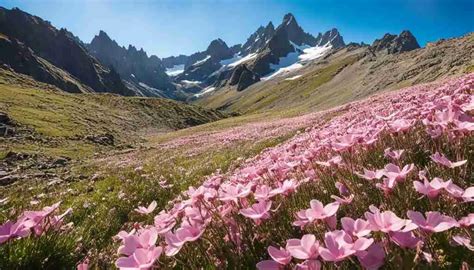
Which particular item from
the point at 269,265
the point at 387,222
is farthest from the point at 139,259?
the point at 387,222

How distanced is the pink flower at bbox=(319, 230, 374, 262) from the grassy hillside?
3171cm

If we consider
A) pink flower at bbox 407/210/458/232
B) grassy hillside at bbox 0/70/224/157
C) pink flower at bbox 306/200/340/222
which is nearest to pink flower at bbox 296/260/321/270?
pink flower at bbox 306/200/340/222

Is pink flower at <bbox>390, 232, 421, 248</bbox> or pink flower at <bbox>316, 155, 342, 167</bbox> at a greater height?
pink flower at <bbox>316, 155, 342, 167</bbox>

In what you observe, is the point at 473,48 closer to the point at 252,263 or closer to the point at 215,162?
the point at 215,162

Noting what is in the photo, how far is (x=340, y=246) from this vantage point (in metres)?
2.15

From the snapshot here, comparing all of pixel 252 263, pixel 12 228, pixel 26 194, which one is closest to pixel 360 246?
pixel 252 263

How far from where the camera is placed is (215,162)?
1698 cm

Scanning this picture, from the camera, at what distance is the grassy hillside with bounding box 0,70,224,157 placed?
3702 centimetres

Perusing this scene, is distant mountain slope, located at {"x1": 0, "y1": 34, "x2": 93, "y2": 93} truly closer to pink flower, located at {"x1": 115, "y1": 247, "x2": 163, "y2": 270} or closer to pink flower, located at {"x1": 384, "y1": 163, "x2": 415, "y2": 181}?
pink flower, located at {"x1": 115, "y1": 247, "x2": 163, "y2": 270}

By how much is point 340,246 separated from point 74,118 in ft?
207

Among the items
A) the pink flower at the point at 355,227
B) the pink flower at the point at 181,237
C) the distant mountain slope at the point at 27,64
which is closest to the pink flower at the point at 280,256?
the pink flower at the point at 355,227

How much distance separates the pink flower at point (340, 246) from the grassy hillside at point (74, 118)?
3171 cm

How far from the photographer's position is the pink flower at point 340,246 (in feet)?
6.65

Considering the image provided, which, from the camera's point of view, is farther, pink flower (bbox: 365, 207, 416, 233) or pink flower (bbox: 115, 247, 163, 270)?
pink flower (bbox: 115, 247, 163, 270)
